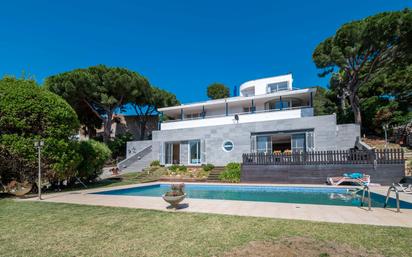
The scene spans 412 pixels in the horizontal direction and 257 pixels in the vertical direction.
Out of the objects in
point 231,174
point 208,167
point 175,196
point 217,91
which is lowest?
point 231,174

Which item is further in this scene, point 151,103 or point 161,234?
point 151,103

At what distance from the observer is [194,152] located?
21.9 metres

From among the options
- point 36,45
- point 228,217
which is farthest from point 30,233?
point 36,45

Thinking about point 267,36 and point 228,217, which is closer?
point 228,217

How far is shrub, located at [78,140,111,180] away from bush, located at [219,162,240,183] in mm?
8576

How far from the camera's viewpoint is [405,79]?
22500mm

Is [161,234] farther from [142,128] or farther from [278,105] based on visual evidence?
[142,128]

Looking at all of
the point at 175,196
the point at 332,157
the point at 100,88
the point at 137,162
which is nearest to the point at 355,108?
the point at 332,157

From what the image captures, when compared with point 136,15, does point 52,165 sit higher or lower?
lower

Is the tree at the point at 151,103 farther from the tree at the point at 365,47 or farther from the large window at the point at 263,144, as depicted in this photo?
the tree at the point at 365,47

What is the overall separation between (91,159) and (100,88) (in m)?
16.0

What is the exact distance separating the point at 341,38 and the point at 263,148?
37.8ft

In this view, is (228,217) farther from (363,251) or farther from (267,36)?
(267,36)

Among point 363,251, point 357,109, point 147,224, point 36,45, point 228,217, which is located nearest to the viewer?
point 363,251
